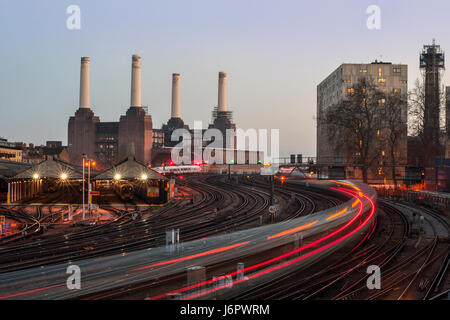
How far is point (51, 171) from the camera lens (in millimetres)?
51031

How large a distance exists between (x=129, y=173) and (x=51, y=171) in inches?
385

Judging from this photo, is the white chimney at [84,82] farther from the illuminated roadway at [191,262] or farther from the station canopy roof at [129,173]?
the illuminated roadway at [191,262]

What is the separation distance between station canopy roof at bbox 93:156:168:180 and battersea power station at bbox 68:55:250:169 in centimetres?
7495

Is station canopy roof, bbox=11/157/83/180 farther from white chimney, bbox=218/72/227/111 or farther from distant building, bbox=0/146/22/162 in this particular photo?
white chimney, bbox=218/72/227/111

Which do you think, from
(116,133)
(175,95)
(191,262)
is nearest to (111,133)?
(116,133)

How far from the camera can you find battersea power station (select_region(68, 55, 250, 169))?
12631 cm

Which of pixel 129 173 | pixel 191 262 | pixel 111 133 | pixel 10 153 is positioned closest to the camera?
pixel 191 262

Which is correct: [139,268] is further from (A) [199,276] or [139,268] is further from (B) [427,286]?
(B) [427,286]

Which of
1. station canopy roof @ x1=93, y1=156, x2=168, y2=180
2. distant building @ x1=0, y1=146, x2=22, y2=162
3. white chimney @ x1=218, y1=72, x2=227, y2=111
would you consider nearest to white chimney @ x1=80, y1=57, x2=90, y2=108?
distant building @ x1=0, y1=146, x2=22, y2=162

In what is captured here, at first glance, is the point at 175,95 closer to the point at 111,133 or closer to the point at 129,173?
the point at 111,133

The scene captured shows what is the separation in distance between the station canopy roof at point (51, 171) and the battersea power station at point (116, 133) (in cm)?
7082

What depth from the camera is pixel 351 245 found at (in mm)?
26656

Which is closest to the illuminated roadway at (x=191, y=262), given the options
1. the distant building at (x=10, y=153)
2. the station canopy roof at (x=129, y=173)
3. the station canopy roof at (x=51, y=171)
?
the station canopy roof at (x=129, y=173)

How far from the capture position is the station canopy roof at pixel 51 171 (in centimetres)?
5019
